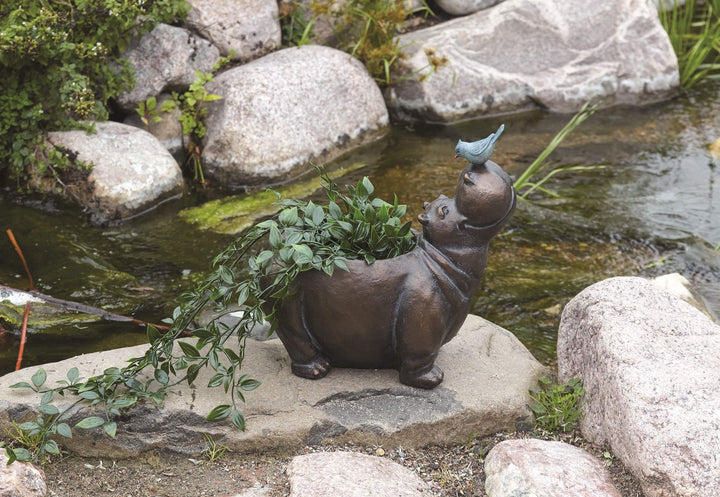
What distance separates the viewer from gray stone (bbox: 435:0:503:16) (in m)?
8.44

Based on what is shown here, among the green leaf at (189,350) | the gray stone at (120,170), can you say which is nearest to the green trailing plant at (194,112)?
the gray stone at (120,170)

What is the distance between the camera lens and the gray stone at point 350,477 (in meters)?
2.92

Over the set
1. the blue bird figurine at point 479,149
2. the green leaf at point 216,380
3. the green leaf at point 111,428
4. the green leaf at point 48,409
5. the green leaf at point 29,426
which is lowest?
the green leaf at point 111,428

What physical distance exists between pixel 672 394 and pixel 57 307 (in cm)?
336

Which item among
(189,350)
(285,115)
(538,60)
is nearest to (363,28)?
(285,115)

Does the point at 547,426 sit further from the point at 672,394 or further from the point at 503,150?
the point at 503,150

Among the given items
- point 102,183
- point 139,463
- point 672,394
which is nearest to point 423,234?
point 672,394

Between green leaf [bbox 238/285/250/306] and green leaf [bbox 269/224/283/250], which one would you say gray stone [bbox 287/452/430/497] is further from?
green leaf [bbox 269/224/283/250]

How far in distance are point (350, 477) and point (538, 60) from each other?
599 cm

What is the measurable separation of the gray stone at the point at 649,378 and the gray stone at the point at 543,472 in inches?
6.8

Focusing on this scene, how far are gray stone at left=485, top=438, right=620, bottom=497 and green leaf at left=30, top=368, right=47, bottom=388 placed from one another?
1883 millimetres

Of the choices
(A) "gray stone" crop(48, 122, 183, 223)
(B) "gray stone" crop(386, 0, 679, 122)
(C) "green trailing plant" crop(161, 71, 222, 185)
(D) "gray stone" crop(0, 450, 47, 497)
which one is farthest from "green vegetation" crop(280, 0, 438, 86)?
(D) "gray stone" crop(0, 450, 47, 497)

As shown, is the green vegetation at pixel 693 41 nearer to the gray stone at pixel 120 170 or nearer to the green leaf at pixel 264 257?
the gray stone at pixel 120 170

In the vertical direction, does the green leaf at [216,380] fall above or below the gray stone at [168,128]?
above
